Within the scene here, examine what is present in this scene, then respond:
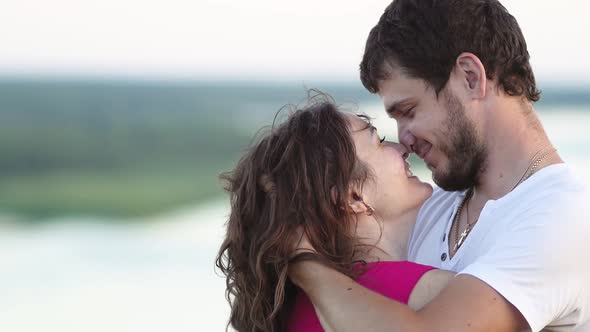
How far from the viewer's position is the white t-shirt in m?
1.95

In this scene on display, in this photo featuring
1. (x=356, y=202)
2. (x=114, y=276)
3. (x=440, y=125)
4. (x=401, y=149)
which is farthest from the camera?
(x=114, y=276)

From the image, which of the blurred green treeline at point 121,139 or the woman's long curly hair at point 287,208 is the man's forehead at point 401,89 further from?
the blurred green treeline at point 121,139

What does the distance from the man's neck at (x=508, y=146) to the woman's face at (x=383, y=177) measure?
8.5 inches

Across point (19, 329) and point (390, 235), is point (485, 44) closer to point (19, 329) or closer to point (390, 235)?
point (390, 235)

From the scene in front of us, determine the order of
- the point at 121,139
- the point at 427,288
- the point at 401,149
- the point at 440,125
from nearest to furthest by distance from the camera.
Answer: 1. the point at 427,288
2. the point at 401,149
3. the point at 440,125
4. the point at 121,139

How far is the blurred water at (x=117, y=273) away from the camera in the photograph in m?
5.55

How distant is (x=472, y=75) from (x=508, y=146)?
0.18 m

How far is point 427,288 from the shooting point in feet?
6.39

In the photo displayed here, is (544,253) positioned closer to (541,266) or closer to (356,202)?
(541,266)

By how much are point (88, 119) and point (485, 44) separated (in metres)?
7.49

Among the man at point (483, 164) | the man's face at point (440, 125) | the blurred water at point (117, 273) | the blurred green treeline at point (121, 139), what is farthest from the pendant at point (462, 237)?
the blurred green treeline at point (121, 139)

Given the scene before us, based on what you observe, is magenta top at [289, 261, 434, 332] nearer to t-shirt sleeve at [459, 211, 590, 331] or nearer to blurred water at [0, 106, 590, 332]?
t-shirt sleeve at [459, 211, 590, 331]

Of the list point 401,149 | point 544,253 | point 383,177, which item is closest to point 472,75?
point 401,149


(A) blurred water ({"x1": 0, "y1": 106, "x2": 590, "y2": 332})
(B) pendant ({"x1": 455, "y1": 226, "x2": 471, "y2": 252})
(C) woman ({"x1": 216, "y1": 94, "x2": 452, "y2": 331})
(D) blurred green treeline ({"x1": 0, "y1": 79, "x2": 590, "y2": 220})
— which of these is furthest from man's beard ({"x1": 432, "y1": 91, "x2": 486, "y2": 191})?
(D) blurred green treeline ({"x1": 0, "y1": 79, "x2": 590, "y2": 220})
